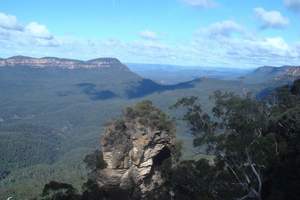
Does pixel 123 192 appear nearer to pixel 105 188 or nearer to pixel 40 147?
pixel 105 188

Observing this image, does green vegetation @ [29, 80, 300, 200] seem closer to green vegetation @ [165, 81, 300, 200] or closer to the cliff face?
green vegetation @ [165, 81, 300, 200]

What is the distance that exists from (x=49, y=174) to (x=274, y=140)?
4546 inches

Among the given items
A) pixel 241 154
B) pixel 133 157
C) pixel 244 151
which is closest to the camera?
pixel 244 151

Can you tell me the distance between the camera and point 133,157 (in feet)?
113

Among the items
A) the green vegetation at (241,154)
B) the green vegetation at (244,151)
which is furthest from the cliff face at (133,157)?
the green vegetation at (244,151)

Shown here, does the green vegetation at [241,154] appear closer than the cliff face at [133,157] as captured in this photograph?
Yes

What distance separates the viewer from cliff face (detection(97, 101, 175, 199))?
34406 millimetres

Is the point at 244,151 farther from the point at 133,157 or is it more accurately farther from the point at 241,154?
the point at 133,157

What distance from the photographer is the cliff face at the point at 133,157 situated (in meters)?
34.4

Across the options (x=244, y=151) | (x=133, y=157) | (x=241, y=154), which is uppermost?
(x=244, y=151)

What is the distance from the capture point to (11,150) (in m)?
184

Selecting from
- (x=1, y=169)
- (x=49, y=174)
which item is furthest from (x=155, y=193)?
(x=1, y=169)

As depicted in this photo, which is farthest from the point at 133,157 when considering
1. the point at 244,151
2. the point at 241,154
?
the point at 244,151

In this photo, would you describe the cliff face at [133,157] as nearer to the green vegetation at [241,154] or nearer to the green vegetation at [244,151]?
the green vegetation at [241,154]
